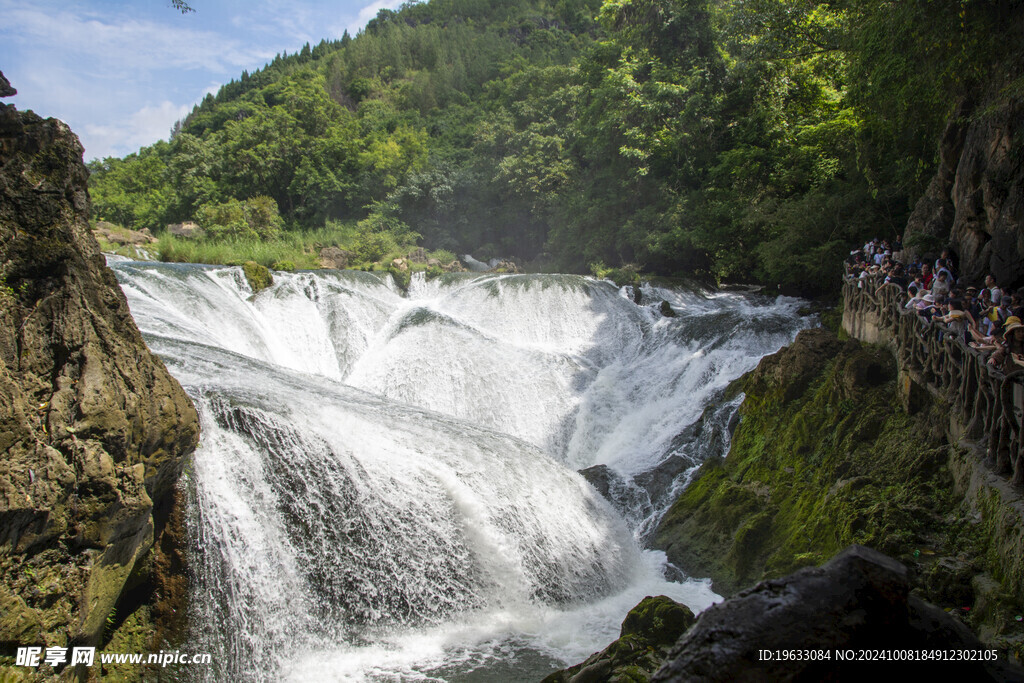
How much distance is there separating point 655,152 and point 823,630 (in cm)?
2419

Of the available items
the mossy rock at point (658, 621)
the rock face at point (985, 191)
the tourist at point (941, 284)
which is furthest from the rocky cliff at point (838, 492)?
the mossy rock at point (658, 621)

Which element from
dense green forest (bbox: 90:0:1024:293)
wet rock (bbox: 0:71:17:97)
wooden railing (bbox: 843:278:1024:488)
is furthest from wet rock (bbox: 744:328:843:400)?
wet rock (bbox: 0:71:17:97)

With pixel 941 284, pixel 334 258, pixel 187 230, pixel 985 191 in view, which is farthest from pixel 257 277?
pixel 187 230

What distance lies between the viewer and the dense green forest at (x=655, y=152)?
11875 mm

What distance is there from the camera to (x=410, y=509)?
7.54 meters

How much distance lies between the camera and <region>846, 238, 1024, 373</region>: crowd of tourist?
246 inches

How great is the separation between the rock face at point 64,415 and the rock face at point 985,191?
35.3 ft

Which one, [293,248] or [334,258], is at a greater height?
[293,248]

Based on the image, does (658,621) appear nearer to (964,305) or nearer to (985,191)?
(964,305)

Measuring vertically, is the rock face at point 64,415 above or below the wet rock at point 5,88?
below

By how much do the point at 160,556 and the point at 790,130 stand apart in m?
20.9

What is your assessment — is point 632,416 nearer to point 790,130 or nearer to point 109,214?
point 790,130

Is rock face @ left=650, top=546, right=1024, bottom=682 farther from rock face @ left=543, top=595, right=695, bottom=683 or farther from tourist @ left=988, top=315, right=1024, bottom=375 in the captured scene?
tourist @ left=988, top=315, right=1024, bottom=375

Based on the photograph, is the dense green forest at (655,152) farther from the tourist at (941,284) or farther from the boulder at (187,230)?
the tourist at (941,284)
